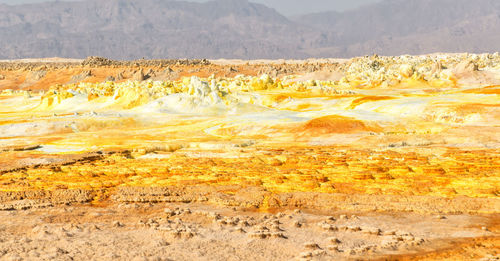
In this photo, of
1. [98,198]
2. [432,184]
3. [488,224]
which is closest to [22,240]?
[98,198]

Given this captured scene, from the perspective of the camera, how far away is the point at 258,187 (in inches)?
781

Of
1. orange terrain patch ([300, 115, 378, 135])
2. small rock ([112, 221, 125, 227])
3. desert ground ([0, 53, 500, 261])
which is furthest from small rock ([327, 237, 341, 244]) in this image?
orange terrain patch ([300, 115, 378, 135])

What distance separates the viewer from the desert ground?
43.0 ft

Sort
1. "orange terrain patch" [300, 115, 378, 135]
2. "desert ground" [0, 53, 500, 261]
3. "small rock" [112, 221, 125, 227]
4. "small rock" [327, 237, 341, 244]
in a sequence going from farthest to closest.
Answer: "orange terrain patch" [300, 115, 378, 135], "small rock" [112, 221, 125, 227], "small rock" [327, 237, 341, 244], "desert ground" [0, 53, 500, 261]

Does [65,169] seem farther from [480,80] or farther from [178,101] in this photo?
[480,80]

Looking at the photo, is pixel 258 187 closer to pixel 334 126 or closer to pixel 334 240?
pixel 334 240

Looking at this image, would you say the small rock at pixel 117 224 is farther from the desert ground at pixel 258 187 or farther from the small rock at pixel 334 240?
the small rock at pixel 334 240

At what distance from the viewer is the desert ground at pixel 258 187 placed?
13.1 metres

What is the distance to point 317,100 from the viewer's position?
193 ft

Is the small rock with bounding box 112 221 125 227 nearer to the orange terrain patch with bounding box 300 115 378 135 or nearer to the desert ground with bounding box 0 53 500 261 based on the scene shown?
the desert ground with bounding box 0 53 500 261

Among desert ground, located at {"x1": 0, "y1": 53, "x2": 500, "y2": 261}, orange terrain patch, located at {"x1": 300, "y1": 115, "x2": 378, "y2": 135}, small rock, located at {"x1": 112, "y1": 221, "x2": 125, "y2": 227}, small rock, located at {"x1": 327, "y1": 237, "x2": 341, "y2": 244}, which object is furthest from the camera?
orange terrain patch, located at {"x1": 300, "y1": 115, "x2": 378, "y2": 135}

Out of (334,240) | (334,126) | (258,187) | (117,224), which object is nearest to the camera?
(334,240)

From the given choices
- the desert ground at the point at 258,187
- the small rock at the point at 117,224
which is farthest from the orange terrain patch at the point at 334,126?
the small rock at the point at 117,224

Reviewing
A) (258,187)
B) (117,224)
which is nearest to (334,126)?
(258,187)
